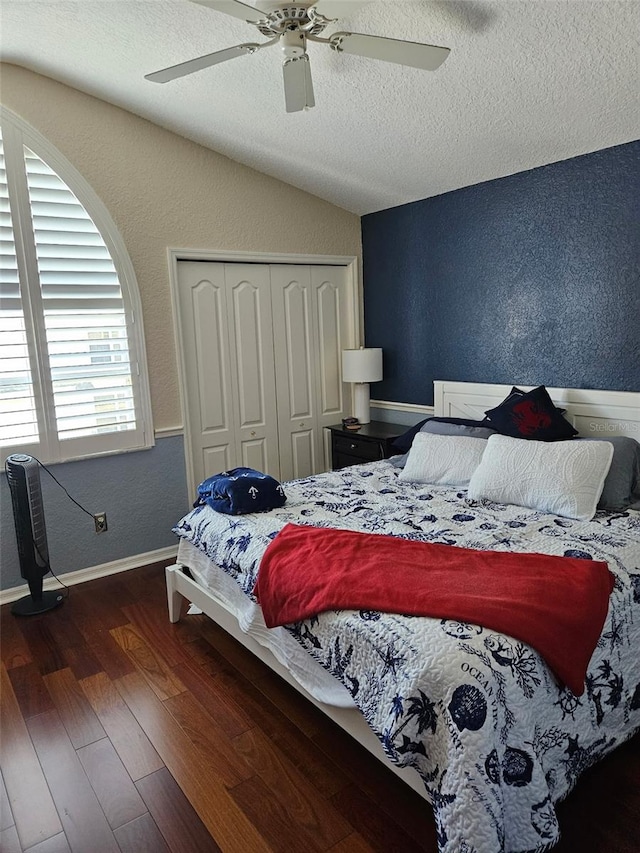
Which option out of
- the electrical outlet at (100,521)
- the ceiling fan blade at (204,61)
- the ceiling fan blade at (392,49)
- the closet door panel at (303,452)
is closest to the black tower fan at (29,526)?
the electrical outlet at (100,521)

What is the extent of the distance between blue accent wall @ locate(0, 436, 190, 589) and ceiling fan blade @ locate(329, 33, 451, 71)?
2.60m

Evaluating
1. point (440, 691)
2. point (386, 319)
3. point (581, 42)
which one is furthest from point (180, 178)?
point (440, 691)

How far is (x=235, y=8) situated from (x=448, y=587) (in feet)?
6.41

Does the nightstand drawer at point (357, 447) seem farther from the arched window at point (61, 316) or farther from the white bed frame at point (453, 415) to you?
the arched window at point (61, 316)

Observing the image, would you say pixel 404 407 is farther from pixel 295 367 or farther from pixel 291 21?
pixel 291 21

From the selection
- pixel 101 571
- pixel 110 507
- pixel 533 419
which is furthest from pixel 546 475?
pixel 101 571

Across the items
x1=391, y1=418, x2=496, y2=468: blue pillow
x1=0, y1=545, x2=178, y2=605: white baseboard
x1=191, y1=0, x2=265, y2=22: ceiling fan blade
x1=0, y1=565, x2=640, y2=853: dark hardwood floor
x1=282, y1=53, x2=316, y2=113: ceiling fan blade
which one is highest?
x1=191, y1=0, x2=265, y2=22: ceiling fan blade

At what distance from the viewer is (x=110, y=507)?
3650 millimetres

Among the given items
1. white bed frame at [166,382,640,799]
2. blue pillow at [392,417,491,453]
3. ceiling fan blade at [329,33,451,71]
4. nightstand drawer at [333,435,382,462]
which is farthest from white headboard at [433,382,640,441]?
ceiling fan blade at [329,33,451,71]

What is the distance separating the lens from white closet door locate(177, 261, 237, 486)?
3906 millimetres

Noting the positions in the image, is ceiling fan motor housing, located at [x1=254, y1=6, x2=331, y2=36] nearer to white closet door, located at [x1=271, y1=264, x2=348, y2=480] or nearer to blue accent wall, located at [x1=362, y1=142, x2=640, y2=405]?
blue accent wall, located at [x1=362, y1=142, x2=640, y2=405]

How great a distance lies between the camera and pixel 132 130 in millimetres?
3506

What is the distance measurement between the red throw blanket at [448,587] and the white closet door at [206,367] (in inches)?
75.2

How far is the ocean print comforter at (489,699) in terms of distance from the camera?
141cm
